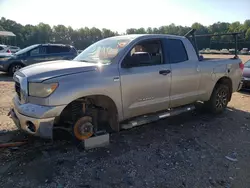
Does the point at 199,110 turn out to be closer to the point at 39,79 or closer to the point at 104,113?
the point at 104,113

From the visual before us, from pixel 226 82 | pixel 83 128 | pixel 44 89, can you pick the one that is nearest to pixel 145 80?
pixel 83 128

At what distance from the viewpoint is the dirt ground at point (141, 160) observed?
9.55ft

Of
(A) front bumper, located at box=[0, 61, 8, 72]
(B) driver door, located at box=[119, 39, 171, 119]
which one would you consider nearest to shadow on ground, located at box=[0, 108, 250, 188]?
(B) driver door, located at box=[119, 39, 171, 119]

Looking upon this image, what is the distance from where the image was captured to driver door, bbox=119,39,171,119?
3809 mm

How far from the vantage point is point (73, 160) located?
3383mm

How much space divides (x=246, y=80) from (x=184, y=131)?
523 centimetres

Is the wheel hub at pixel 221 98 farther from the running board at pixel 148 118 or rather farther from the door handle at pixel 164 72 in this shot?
the door handle at pixel 164 72

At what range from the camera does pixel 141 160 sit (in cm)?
343

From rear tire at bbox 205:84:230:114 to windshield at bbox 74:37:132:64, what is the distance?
106 inches

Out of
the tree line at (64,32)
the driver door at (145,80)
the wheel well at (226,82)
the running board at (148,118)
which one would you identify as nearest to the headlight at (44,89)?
the driver door at (145,80)

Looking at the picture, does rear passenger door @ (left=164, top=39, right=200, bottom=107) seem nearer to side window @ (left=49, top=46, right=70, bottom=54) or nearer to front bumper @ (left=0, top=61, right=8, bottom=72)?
side window @ (left=49, top=46, right=70, bottom=54)

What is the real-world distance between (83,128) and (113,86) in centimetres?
81

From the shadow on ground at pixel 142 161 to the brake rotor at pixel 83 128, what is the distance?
244mm

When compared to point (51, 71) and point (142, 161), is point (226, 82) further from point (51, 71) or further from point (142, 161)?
point (51, 71)
